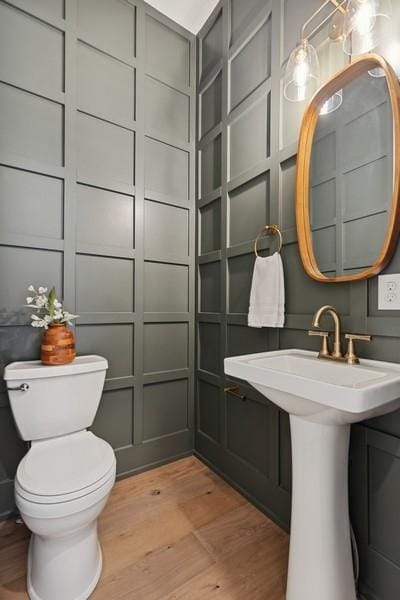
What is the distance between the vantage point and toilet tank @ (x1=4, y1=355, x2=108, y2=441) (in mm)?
1304

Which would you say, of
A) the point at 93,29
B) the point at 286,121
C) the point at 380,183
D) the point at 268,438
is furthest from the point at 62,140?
the point at 268,438

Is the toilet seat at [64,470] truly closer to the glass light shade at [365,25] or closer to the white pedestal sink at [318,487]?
the white pedestal sink at [318,487]

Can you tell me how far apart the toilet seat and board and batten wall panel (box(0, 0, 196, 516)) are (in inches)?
15.0

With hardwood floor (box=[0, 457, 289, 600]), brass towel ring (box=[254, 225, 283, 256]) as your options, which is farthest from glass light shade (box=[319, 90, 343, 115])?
hardwood floor (box=[0, 457, 289, 600])

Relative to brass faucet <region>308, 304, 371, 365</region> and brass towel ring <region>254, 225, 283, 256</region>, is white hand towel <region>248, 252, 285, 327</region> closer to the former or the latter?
brass towel ring <region>254, 225, 283, 256</region>

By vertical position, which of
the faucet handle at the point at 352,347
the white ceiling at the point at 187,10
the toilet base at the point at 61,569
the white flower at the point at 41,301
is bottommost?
the toilet base at the point at 61,569

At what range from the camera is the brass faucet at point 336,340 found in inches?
42.4

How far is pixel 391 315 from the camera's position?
1021 millimetres

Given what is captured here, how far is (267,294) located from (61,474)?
3.69 ft

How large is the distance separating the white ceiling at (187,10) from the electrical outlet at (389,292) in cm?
207

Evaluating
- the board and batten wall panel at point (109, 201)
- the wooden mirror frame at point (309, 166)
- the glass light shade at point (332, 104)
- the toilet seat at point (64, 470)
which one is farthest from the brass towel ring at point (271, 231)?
the toilet seat at point (64, 470)

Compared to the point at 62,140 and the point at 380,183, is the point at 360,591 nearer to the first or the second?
the point at 380,183

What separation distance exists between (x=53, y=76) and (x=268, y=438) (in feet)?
7.32

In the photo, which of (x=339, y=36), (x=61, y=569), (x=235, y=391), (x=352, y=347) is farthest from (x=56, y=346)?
(x=339, y=36)
